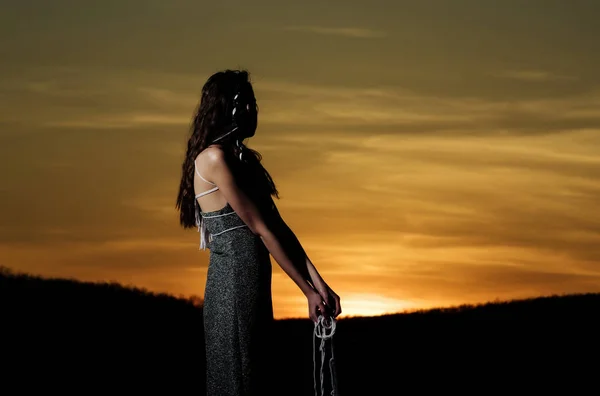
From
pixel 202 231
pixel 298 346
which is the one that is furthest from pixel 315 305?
pixel 298 346

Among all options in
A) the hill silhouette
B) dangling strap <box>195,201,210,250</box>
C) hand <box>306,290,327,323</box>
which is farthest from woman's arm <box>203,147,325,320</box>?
the hill silhouette

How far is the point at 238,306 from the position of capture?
4766 mm

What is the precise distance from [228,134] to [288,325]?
7.19m

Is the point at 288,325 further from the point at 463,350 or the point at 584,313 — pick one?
the point at 584,313

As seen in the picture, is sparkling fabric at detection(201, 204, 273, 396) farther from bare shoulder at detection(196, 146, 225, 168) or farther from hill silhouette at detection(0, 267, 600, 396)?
hill silhouette at detection(0, 267, 600, 396)

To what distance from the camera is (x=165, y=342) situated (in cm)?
1005

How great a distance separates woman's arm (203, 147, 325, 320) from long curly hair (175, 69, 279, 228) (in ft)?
0.26

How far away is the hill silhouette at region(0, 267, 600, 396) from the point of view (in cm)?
920

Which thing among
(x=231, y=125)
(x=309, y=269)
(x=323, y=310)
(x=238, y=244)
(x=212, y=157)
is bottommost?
(x=323, y=310)

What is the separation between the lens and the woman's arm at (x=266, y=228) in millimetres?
4676

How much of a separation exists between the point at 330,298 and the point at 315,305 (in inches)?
3.4

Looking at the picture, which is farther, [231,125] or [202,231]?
[202,231]

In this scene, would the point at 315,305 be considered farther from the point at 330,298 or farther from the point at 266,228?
the point at 266,228

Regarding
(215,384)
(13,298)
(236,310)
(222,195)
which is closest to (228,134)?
A: (222,195)
